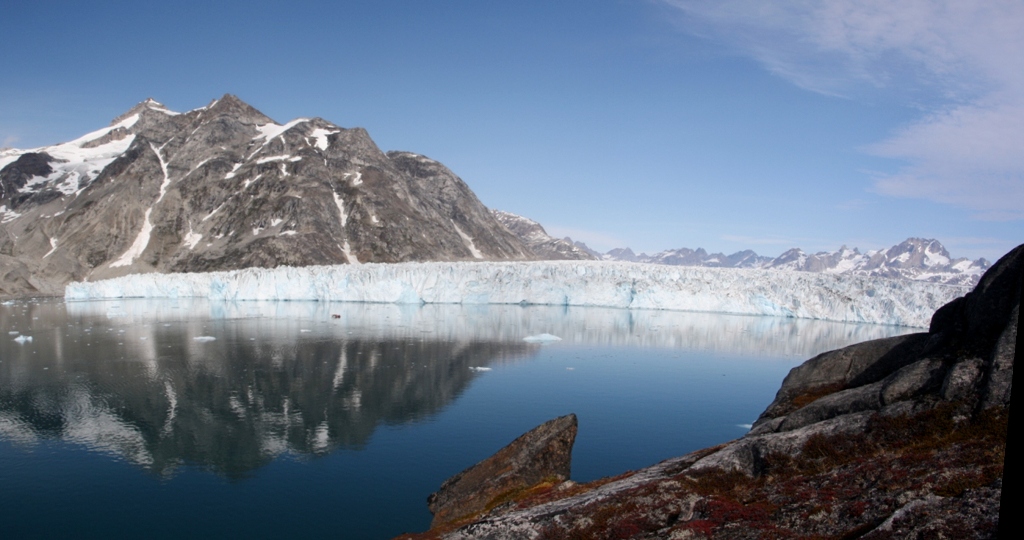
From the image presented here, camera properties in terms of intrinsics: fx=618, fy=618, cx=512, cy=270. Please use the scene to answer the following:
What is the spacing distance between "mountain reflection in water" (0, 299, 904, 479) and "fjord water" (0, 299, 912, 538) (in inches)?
6.4

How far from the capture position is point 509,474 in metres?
16.9

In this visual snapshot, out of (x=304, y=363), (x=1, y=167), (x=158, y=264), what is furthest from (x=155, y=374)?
(x=1, y=167)

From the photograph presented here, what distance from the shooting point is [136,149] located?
162 metres

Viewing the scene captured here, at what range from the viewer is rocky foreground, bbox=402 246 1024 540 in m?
7.63

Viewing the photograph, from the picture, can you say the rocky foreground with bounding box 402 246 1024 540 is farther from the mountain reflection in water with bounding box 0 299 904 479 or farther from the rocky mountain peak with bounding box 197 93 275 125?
the rocky mountain peak with bounding box 197 93 275 125

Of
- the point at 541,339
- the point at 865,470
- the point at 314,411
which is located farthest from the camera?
the point at 541,339

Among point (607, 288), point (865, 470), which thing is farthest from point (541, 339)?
point (865, 470)

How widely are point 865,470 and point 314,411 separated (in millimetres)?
22337

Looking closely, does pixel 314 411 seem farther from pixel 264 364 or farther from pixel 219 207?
pixel 219 207

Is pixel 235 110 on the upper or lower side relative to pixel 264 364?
upper

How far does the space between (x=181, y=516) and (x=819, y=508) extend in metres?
15.9

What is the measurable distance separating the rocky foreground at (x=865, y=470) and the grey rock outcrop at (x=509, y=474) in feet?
6.53

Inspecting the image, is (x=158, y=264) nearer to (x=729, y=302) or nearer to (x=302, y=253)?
(x=302, y=253)

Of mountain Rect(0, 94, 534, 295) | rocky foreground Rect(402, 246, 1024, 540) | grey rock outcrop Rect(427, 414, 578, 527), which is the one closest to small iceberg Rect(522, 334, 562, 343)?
grey rock outcrop Rect(427, 414, 578, 527)
